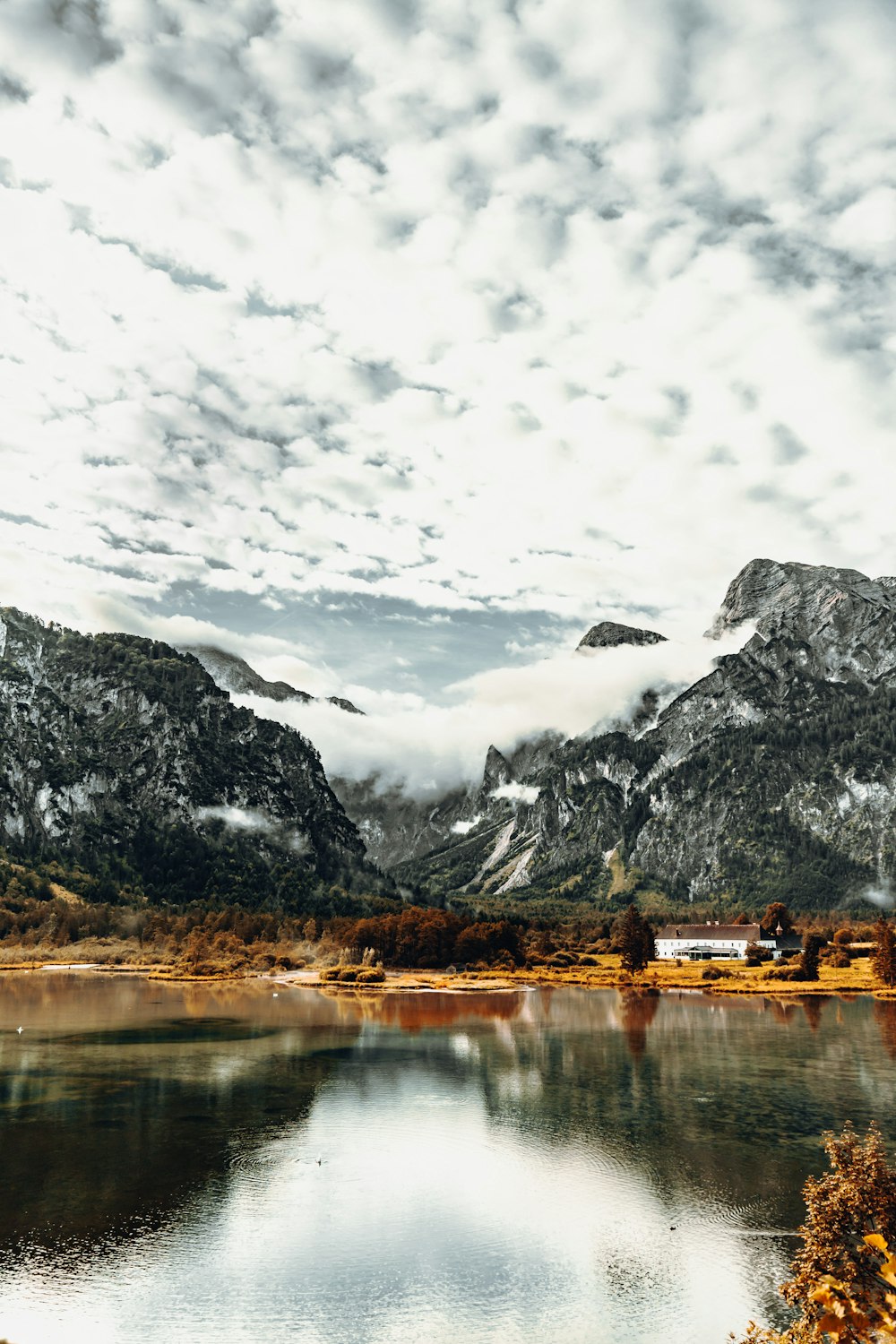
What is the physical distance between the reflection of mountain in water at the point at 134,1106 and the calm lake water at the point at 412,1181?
0.99 feet

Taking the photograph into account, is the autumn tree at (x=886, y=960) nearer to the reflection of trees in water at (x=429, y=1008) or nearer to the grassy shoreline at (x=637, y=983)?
the grassy shoreline at (x=637, y=983)

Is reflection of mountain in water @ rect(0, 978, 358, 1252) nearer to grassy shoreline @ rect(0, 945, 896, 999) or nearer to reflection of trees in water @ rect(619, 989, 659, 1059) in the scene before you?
reflection of trees in water @ rect(619, 989, 659, 1059)

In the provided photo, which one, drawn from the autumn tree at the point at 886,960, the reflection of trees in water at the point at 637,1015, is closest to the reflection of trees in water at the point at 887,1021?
the autumn tree at the point at 886,960

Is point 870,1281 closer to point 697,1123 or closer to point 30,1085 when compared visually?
point 697,1123

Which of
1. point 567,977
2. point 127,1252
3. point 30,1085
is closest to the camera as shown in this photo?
point 127,1252

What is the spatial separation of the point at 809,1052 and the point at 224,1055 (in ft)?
207

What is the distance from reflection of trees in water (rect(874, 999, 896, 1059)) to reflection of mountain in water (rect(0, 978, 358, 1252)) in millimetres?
61094

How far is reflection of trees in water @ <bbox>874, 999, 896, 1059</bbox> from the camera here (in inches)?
3874

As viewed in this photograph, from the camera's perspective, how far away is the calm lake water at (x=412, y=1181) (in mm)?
38000

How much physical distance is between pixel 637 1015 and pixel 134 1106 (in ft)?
262

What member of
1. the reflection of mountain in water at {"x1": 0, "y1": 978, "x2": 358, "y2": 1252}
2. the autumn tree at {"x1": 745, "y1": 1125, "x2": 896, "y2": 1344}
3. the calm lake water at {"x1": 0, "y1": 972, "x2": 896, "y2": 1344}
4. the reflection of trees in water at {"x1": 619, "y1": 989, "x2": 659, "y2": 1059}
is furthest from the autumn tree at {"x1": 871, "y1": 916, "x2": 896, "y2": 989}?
the autumn tree at {"x1": 745, "y1": 1125, "x2": 896, "y2": 1344}

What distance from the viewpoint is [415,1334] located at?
35750mm

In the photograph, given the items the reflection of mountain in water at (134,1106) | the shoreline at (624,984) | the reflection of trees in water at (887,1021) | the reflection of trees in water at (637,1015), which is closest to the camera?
the reflection of mountain in water at (134,1106)

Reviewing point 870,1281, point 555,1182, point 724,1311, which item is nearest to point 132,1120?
point 555,1182
